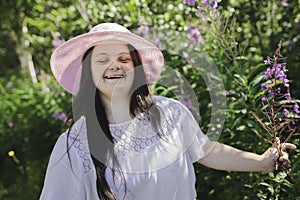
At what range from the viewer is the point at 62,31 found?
4.59 meters

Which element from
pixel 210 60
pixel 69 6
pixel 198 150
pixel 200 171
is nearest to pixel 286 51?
pixel 210 60

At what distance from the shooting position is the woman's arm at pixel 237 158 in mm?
2266

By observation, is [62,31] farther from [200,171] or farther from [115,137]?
[115,137]

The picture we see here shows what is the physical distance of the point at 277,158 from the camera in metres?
2.24

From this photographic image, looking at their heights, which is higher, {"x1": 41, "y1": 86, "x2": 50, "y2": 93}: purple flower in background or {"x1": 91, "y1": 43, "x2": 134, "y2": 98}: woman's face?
{"x1": 91, "y1": 43, "x2": 134, "y2": 98}: woman's face

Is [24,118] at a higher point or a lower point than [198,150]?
lower

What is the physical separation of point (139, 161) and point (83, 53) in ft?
1.60

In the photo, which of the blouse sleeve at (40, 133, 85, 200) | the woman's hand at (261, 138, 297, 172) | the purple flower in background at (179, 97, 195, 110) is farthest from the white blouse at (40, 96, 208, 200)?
the purple flower in background at (179, 97, 195, 110)

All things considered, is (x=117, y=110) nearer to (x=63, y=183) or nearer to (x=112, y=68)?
(x=112, y=68)

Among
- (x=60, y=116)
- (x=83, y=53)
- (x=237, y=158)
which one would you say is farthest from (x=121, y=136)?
(x=60, y=116)

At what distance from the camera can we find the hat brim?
6.93 ft

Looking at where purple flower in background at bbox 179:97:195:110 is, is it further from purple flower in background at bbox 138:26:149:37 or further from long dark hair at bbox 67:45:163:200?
long dark hair at bbox 67:45:163:200

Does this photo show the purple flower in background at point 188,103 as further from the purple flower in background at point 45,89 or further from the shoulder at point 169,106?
the purple flower in background at point 45,89

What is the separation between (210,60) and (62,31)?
1842mm
